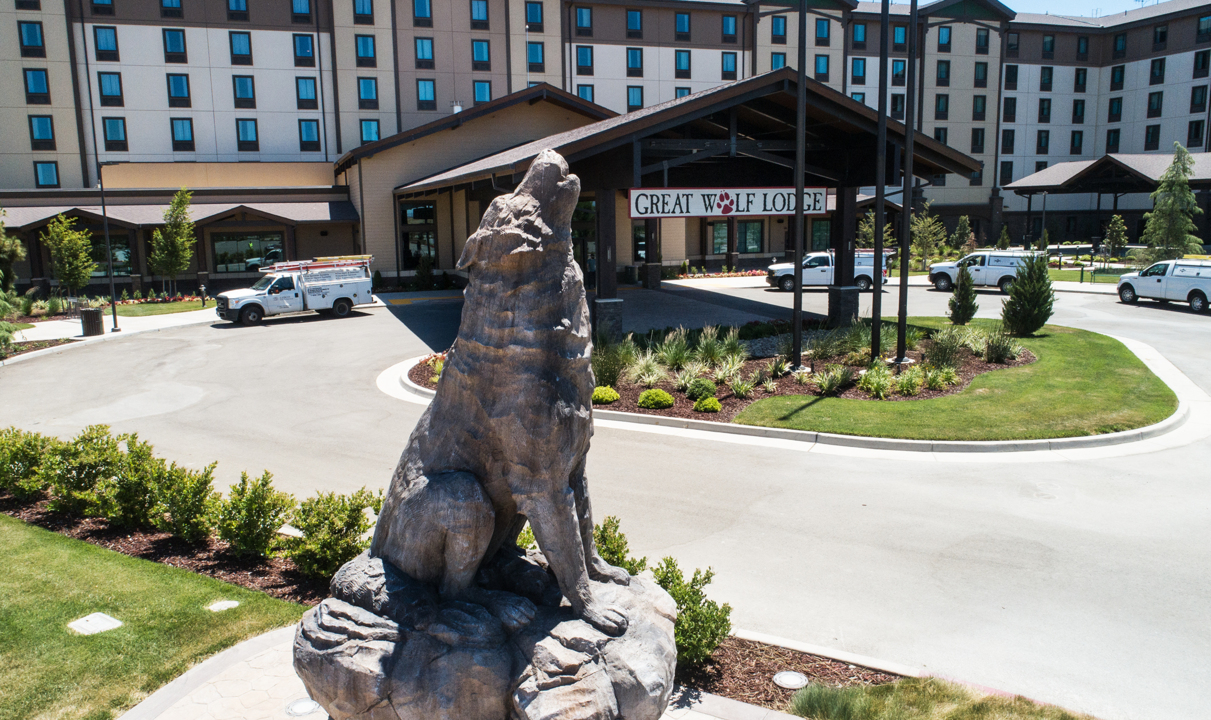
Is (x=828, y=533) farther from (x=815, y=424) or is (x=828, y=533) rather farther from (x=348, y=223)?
(x=348, y=223)

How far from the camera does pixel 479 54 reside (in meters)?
49.2

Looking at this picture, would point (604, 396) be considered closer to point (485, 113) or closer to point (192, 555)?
point (192, 555)

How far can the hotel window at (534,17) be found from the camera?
50.8 m

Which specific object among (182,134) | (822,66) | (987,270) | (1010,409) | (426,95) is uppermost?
(822,66)

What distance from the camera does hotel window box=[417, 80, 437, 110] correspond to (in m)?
48.5

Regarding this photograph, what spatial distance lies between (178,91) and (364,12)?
37.1ft

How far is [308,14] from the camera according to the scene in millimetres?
46688

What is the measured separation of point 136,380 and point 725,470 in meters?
15.3

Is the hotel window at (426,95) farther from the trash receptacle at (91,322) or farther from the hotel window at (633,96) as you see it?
the trash receptacle at (91,322)

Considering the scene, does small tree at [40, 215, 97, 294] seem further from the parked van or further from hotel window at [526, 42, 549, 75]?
the parked van

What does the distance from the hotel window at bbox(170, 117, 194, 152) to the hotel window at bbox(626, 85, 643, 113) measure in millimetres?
26926

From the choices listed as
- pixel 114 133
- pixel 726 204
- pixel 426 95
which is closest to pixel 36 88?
pixel 114 133

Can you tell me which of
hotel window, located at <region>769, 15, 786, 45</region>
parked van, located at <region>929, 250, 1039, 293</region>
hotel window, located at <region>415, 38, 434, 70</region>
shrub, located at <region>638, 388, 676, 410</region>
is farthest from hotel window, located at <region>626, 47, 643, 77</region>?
shrub, located at <region>638, 388, 676, 410</region>

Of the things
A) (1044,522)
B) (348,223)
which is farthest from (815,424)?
(348,223)
